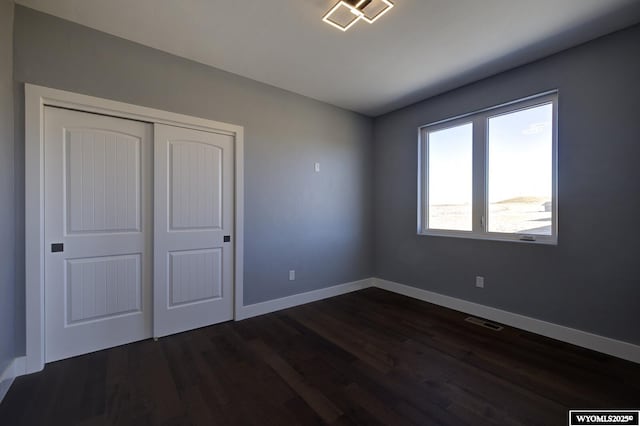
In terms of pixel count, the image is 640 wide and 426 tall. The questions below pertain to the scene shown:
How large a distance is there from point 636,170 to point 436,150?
189 cm

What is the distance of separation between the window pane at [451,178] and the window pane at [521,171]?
Result: 10.1 inches

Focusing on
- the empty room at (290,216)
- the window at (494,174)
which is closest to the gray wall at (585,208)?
the empty room at (290,216)

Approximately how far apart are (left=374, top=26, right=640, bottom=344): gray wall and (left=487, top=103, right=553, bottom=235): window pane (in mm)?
160

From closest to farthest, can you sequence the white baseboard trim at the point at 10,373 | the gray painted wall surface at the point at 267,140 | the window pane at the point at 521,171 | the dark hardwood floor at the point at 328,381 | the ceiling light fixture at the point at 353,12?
1. the dark hardwood floor at the point at 328,381
2. the white baseboard trim at the point at 10,373
3. the ceiling light fixture at the point at 353,12
4. the gray painted wall surface at the point at 267,140
5. the window pane at the point at 521,171

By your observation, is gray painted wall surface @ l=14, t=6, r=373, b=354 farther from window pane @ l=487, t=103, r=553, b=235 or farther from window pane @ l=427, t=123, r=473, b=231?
window pane @ l=487, t=103, r=553, b=235

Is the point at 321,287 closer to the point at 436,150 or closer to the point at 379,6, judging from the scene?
the point at 436,150

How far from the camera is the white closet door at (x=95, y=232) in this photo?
2176 mm

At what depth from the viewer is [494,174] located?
312cm

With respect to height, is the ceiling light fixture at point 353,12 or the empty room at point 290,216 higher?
the ceiling light fixture at point 353,12

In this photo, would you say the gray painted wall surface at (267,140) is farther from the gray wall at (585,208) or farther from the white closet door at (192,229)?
the gray wall at (585,208)

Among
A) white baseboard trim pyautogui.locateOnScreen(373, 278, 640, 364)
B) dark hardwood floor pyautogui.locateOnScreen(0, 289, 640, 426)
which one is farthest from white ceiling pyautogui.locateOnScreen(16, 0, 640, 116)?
dark hardwood floor pyautogui.locateOnScreen(0, 289, 640, 426)

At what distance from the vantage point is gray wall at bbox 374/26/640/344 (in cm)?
224

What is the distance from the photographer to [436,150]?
146 inches

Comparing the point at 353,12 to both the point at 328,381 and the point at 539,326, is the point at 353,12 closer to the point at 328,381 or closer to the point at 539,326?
the point at 328,381
